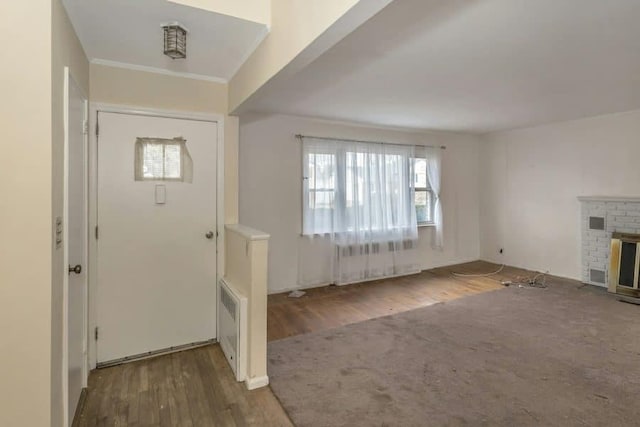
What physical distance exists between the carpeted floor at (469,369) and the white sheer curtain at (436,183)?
1983 millimetres

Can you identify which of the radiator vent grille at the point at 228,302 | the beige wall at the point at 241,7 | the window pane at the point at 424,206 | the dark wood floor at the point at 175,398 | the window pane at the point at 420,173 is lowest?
the dark wood floor at the point at 175,398

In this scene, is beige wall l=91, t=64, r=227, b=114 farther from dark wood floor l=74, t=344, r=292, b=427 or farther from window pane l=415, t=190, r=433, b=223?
window pane l=415, t=190, r=433, b=223

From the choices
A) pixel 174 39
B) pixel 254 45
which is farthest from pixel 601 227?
pixel 174 39

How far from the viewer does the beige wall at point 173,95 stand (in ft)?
7.92

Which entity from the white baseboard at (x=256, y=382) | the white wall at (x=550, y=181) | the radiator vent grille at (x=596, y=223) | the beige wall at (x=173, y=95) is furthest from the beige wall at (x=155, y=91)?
the radiator vent grille at (x=596, y=223)

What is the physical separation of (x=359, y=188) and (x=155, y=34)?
3106mm

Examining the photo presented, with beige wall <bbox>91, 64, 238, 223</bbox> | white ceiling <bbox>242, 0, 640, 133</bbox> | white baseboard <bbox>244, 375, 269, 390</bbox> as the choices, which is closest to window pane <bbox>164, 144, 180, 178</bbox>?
beige wall <bbox>91, 64, 238, 223</bbox>

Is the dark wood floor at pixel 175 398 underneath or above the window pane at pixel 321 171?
underneath

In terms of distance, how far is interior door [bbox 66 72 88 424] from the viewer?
5.82ft

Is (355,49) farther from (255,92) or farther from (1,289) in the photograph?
(1,289)

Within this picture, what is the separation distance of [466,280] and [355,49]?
3.84 m

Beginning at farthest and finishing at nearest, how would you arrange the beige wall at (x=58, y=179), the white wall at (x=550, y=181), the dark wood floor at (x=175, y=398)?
the white wall at (x=550, y=181) < the dark wood floor at (x=175, y=398) < the beige wall at (x=58, y=179)

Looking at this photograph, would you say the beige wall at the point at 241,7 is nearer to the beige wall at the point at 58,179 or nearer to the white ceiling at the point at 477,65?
the white ceiling at the point at 477,65

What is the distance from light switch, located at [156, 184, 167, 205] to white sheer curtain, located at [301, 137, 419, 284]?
6.44 ft
